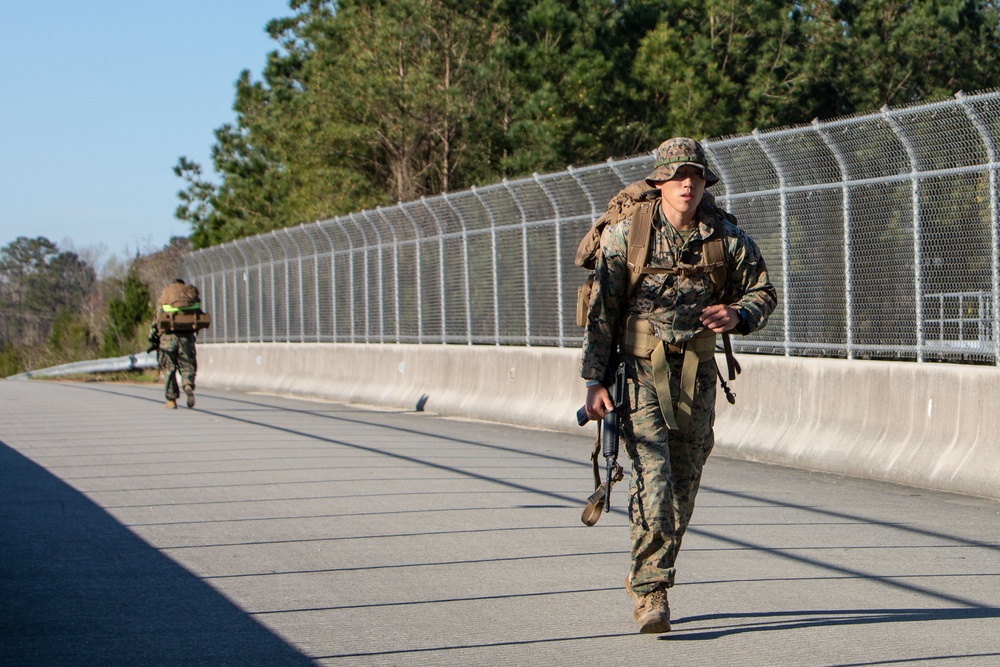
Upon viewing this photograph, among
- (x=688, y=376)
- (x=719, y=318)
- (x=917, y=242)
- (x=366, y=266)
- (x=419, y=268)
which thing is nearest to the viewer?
(x=719, y=318)

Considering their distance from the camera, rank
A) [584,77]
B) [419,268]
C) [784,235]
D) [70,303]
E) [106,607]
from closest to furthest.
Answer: [106,607] → [784,235] → [419,268] → [584,77] → [70,303]

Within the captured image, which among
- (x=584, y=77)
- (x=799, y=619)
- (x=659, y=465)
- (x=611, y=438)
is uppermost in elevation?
(x=584, y=77)

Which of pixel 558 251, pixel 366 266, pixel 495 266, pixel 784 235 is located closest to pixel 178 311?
pixel 495 266

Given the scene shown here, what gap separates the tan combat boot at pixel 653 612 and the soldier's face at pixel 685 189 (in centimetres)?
150

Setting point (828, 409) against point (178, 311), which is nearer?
point (828, 409)

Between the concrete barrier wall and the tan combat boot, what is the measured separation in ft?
16.4

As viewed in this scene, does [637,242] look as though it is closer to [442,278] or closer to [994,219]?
[994,219]

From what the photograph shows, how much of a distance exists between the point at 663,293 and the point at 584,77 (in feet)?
101

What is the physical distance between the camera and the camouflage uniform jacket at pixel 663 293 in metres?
5.74

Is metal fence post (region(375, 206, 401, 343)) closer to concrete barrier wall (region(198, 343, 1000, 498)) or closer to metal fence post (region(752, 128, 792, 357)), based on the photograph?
concrete barrier wall (region(198, 343, 1000, 498))

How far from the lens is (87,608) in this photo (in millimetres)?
6379

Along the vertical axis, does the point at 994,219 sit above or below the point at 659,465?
above

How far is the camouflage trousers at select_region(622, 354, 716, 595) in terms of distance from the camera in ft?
18.7

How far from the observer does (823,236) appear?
42.2 ft
